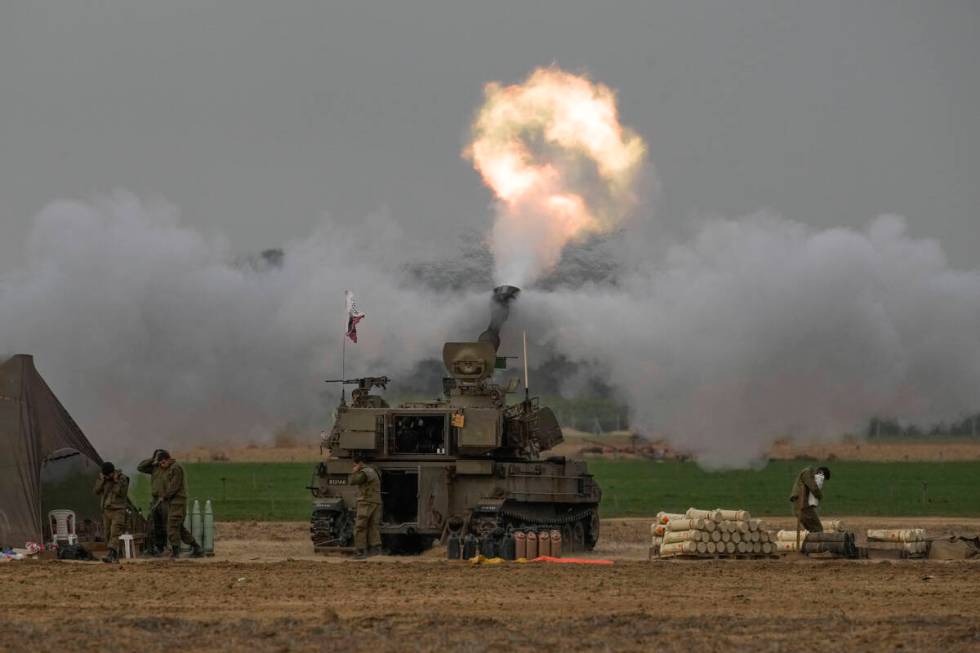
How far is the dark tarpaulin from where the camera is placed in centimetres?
2942

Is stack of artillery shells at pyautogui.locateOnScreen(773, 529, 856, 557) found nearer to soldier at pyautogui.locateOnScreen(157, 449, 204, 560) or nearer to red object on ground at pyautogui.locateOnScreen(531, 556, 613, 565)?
red object on ground at pyautogui.locateOnScreen(531, 556, 613, 565)

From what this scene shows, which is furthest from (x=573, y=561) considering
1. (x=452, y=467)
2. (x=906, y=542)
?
(x=906, y=542)

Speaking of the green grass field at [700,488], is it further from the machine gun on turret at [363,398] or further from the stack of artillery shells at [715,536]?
the stack of artillery shells at [715,536]

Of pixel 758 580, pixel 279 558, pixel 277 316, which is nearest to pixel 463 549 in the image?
pixel 279 558

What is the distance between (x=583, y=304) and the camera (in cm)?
3759

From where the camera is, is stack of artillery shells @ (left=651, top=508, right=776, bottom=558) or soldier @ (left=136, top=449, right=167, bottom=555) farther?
soldier @ (left=136, top=449, right=167, bottom=555)

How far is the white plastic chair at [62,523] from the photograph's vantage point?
30000mm

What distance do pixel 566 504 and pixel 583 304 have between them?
5.67 m

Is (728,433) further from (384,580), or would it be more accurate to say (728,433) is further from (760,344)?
(384,580)

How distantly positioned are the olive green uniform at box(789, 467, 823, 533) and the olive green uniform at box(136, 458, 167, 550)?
10378mm

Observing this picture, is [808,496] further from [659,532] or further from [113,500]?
[113,500]

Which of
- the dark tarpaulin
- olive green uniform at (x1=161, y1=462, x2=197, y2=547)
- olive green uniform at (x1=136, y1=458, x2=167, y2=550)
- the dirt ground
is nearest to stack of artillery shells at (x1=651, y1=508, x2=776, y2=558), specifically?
the dirt ground

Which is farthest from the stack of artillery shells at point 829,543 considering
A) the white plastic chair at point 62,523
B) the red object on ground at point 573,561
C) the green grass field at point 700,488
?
the green grass field at point 700,488

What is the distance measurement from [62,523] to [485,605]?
11.3m
